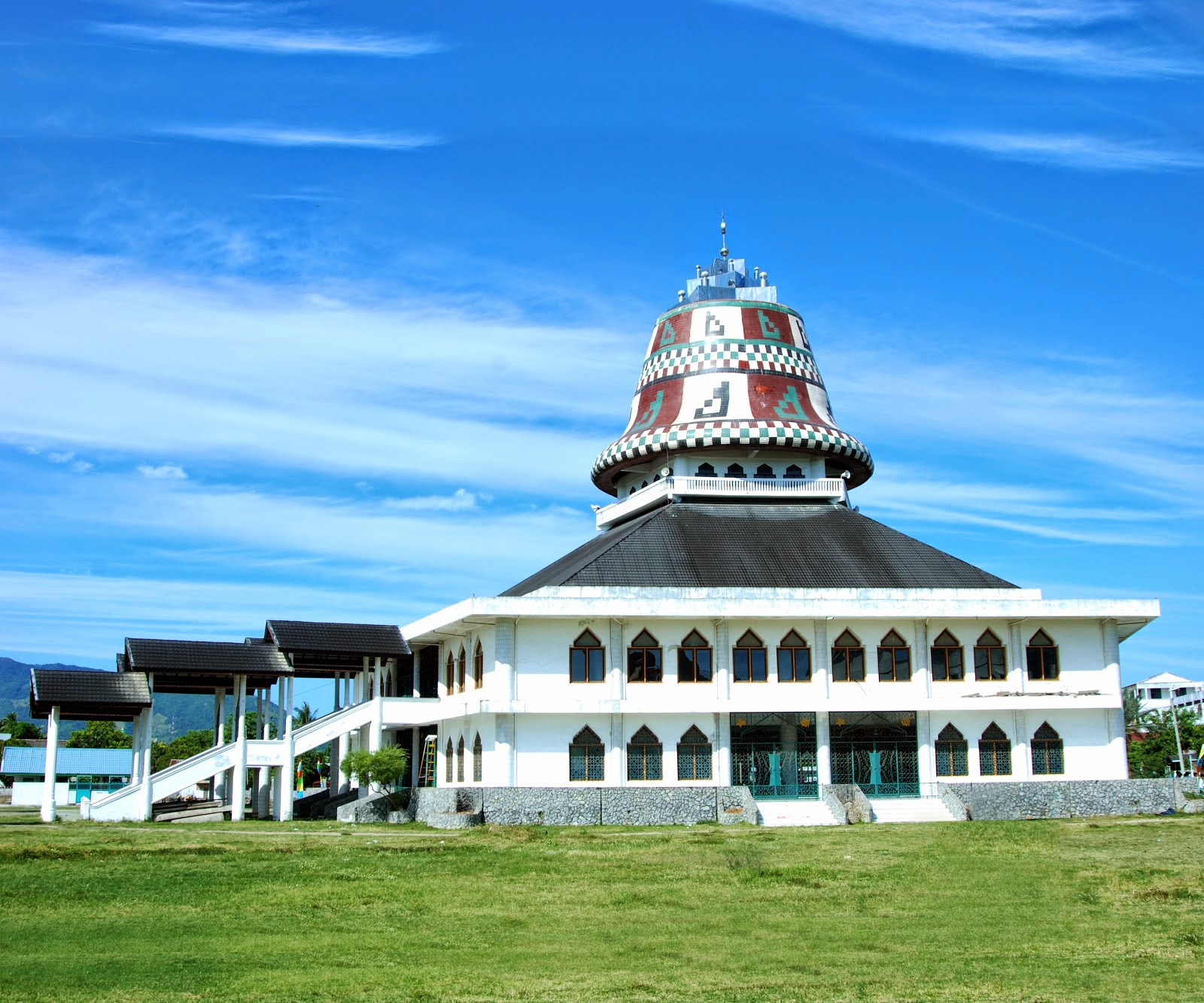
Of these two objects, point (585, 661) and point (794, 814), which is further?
point (585, 661)

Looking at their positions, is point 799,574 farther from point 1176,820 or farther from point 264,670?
point 264,670

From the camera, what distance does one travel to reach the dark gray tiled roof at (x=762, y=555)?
36.6 m

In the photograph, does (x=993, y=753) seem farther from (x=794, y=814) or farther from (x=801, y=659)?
(x=794, y=814)

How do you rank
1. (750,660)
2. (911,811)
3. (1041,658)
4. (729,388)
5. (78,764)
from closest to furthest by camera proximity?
(911,811)
(750,660)
(1041,658)
(729,388)
(78,764)

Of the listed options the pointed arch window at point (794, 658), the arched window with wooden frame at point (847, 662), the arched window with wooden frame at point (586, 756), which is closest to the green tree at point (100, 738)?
the arched window with wooden frame at point (586, 756)

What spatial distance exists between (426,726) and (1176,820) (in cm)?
2186

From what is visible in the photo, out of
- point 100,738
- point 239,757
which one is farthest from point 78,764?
point 239,757

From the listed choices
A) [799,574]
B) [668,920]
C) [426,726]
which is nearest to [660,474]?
[799,574]

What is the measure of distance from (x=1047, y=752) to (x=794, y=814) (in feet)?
25.9

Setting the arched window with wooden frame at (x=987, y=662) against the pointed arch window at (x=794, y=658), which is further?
the arched window with wooden frame at (x=987, y=662)

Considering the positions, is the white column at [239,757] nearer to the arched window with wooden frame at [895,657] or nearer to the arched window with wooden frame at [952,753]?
the arched window with wooden frame at [895,657]

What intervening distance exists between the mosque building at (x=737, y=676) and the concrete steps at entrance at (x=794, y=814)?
78 mm

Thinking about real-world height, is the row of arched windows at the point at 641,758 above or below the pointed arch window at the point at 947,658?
below

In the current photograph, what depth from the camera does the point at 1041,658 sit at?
37.2 metres
